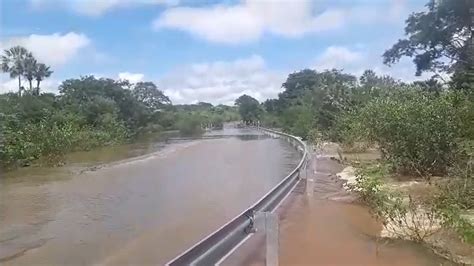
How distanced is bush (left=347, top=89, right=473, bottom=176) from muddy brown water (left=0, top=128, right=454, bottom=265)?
189 centimetres

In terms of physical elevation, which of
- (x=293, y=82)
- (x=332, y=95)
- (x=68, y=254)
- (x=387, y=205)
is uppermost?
(x=293, y=82)

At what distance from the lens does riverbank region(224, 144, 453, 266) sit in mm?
6082

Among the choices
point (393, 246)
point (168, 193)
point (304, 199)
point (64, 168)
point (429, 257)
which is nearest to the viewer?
point (429, 257)

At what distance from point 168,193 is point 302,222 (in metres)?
5.24

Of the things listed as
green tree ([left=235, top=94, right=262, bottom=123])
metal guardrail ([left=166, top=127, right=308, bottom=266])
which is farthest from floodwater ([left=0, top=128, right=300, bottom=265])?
green tree ([left=235, top=94, right=262, bottom=123])

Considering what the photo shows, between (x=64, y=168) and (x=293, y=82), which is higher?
(x=293, y=82)

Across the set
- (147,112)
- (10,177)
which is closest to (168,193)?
(10,177)

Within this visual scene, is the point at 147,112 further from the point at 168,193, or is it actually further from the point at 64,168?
the point at 168,193

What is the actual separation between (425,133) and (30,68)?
5543cm

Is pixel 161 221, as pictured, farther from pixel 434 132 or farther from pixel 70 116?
pixel 70 116

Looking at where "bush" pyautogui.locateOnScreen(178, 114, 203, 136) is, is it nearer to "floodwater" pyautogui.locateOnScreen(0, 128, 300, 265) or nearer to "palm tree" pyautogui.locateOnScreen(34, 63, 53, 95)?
"palm tree" pyautogui.locateOnScreen(34, 63, 53, 95)

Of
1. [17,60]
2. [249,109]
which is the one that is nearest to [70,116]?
[17,60]

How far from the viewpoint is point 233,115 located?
4902 inches

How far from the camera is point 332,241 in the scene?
710 centimetres
